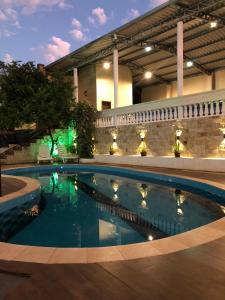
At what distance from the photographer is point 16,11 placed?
1917 inches

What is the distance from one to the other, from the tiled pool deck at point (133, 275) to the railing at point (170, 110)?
688cm

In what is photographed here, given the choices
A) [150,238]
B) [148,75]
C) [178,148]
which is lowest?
[150,238]

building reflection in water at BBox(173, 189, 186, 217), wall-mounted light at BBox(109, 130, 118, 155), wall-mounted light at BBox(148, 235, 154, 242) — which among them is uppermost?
wall-mounted light at BBox(109, 130, 118, 155)

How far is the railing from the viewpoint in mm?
9156

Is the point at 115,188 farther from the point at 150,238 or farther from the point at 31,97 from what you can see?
the point at 31,97

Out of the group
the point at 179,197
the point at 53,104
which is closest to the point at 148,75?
the point at 53,104

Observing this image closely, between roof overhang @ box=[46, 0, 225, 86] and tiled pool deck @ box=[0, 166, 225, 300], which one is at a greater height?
roof overhang @ box=[46, 0, 225, 86]

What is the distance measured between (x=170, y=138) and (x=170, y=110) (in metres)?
1.12

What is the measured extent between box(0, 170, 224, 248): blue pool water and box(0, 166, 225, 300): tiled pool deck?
43.0 inches

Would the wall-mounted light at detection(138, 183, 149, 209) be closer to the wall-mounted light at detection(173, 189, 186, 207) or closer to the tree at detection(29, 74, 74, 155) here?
the wall-mounted light at detection(173, 189, 186, 207)

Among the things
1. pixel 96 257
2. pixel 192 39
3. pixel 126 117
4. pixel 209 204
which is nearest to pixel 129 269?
pixel 96 257

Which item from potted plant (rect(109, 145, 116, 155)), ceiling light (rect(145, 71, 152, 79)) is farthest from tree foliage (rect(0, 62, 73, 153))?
ceiling light (rect(145, 71, 152, 79))

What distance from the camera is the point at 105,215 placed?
17.7 feet

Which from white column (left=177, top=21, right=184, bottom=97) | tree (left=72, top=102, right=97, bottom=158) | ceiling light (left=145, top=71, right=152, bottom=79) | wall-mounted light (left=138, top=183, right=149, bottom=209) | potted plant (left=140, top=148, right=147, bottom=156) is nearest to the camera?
wall-mounted light (left=138, top=183, right=149, bottom=209)
